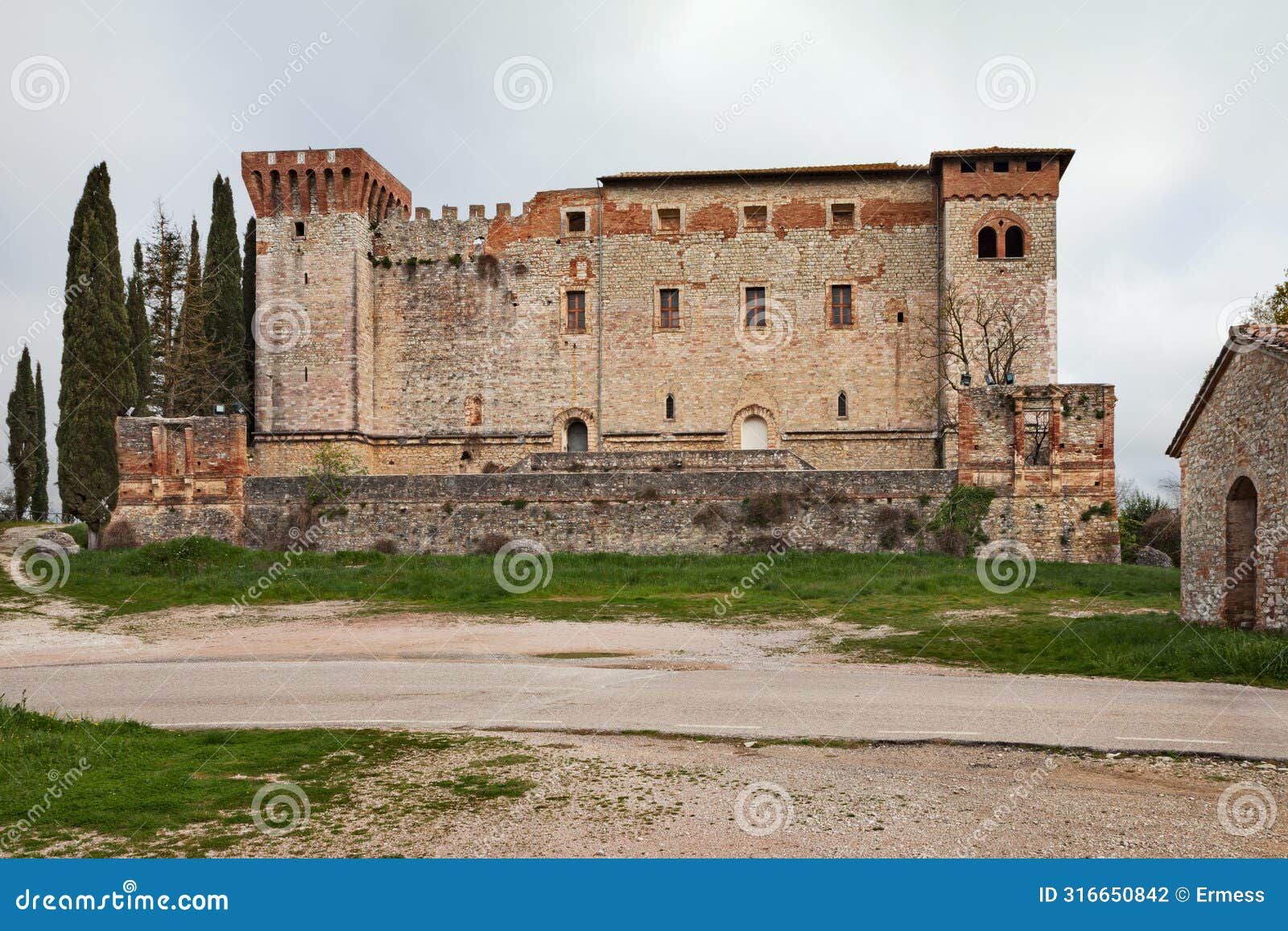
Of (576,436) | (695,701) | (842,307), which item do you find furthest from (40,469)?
(695,701)

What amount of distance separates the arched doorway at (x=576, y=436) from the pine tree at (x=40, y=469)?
24.1m

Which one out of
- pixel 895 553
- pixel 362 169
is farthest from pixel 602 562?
pixel 362 169

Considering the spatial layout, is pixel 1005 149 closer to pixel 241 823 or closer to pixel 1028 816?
pixel 1028 816

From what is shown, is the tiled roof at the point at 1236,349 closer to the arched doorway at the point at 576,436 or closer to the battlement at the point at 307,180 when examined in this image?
the arched doorway at the point at 576,436

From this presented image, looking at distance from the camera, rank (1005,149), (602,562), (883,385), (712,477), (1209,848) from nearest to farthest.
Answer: (1209,848) < (602,562) < (712,477) < (1005,149) < (883,385)

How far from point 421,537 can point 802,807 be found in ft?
71.1

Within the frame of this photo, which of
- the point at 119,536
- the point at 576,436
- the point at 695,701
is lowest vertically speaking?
the point at 695,701

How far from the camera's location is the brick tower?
36125 millimetres

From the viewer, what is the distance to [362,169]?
36.1 meters

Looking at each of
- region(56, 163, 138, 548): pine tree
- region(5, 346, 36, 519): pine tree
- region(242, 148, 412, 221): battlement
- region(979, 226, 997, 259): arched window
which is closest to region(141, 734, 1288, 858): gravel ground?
region(56, 163, 138, 548): pine tree

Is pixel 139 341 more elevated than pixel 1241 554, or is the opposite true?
pixel 139 341

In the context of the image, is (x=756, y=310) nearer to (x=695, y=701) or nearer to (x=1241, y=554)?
(x=1241, y=554)

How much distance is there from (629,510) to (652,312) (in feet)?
41.3

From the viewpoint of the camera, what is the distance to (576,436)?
37531 mm
